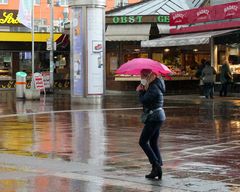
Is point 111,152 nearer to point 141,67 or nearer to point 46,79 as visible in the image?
point 141,67

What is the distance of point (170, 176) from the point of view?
30.5 feet

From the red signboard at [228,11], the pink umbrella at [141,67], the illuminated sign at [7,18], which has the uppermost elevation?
the illuminated sign at [7,18]

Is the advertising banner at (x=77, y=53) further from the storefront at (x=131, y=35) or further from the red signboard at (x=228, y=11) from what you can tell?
the storefront at (x=131, y=35)

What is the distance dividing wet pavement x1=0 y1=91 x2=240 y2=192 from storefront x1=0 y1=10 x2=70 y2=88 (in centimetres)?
1893

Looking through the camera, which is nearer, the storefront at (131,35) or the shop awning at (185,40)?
the shop awning at (185,40)

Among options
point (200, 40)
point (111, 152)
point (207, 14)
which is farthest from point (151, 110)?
point (207, 14)

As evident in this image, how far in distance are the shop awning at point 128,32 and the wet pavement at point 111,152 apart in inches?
500

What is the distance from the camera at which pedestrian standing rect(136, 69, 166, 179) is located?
9.04m

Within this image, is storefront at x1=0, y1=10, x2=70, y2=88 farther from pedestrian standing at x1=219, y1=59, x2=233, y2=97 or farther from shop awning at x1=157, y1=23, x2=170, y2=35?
pedestrian standing at x1=219, y1=59, x2=233, y2=97

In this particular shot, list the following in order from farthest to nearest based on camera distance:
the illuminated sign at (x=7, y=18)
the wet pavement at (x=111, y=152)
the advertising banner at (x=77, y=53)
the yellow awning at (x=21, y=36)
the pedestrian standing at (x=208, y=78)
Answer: the illuminated sign at (x=7, y=18), the yellow awning at (x=21, y=36), the pedestrian standing at (x=208, y=78), the advertising banner at (x=77, y=53), the wet pavement at (x=111, y=152)

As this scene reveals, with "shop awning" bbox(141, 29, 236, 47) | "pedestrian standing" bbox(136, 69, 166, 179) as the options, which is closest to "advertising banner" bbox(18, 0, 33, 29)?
"shop awning" bbox(141, 29, 236, 47)

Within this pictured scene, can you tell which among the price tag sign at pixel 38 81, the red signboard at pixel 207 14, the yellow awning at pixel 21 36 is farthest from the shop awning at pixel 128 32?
the yellow awning at pixel 21 36

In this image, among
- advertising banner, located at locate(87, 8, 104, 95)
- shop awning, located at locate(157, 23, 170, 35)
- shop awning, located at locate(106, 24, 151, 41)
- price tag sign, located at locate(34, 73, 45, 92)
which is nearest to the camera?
advertising banner, located at locate(87, 8, 104, 95)

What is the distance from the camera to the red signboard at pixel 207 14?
2597 centimetres
